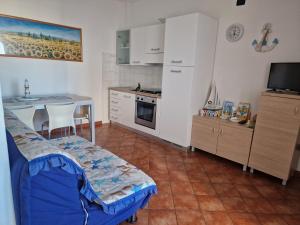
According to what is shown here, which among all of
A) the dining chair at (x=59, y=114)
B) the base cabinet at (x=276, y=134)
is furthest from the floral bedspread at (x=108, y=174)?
the base cabinet at (x=276, y=134)

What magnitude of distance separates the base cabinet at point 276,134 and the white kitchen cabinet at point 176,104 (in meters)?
0.99

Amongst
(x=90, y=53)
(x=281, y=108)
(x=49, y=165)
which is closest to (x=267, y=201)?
(x=281, y=108)

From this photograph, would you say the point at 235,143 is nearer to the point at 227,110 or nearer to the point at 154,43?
the point at 227,110

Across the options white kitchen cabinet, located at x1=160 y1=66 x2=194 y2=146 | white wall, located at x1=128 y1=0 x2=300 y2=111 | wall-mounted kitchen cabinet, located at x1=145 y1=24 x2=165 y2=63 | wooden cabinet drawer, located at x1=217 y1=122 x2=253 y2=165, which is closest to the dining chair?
white kitchen cabinet, located at x1=160 y1=66 x2=194 y2=146

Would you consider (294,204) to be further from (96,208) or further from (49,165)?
(49,165)

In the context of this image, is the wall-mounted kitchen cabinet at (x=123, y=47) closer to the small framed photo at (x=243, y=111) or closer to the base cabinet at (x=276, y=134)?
the small framed photo at (x=243, y=111)

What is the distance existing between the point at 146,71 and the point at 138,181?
120 inches

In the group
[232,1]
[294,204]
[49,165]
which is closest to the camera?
[49,165]

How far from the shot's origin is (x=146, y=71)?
4270 millimetres

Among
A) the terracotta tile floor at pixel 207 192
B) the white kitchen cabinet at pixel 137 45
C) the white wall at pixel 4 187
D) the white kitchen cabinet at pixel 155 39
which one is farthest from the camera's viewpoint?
the white kitchen cabinet at pixel 137 45

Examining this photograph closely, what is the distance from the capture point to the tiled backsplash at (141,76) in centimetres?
408

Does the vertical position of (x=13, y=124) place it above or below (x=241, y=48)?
below

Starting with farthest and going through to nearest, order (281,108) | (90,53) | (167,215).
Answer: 1. (90,53)
2. (281,108)
3. (167,215)

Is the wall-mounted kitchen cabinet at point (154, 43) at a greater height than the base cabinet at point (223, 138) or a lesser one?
greater
